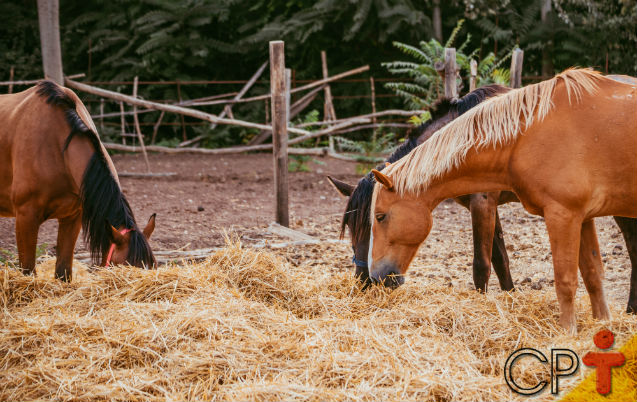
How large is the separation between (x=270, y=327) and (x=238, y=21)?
12.5m

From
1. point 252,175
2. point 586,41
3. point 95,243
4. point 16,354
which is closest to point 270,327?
point 16,354

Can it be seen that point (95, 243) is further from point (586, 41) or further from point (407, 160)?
point (586, 41)

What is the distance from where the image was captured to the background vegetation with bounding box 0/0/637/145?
1158cm

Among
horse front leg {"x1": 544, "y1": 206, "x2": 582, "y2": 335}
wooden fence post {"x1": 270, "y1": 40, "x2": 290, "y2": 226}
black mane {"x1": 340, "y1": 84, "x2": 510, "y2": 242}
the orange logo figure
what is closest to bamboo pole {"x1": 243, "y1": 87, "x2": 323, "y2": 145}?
wooden fence post {"x1": 270, "y1": 40, "x2": 290, "y2": 226}

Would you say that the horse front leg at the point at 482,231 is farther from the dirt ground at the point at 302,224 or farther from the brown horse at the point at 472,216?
the dirt ground at the point at 302,224

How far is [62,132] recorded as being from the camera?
3.94 m

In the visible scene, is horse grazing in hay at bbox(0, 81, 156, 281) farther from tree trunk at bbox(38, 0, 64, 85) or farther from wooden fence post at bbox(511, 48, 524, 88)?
wooden fence post at bbox(511, 48, 524, 88)

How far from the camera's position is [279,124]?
5.86 metres

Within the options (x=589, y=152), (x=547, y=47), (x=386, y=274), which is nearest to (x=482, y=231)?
(x=386, y=274)

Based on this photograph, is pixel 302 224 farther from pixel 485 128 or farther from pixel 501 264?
pixel 485 128

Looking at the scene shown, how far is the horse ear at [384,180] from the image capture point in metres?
3.02

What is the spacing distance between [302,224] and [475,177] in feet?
11.5

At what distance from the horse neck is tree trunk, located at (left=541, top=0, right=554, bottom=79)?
9725 millimetres

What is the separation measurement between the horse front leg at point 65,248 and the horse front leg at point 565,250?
3.18 metres
